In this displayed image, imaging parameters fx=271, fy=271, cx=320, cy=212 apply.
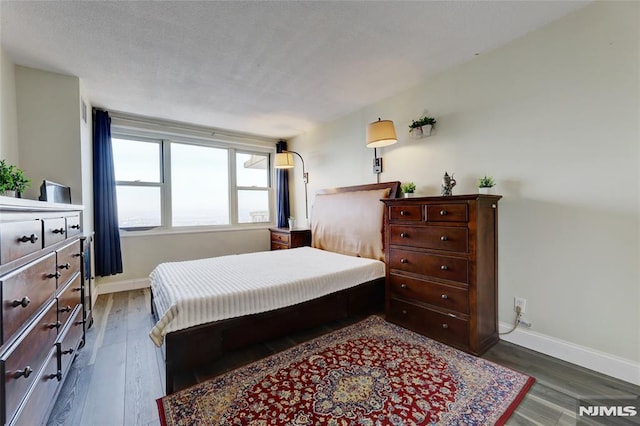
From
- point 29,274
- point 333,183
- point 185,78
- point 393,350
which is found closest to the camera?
point 29,274

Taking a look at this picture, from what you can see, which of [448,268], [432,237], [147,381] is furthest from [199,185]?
[448,268]

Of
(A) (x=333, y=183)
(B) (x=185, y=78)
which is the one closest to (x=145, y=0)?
(B) (x=185, y=78)

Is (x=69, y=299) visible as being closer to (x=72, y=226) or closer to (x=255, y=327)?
(x=72, y=226)

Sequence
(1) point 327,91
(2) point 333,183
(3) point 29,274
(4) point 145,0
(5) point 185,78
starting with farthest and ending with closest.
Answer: (2) point 333,183 → (1) point 327,91 → (5) point 185,78 → (4) point 145,0 → (3) point 29,274

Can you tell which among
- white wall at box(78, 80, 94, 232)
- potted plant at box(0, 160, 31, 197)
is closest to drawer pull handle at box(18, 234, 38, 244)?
potted plant at box(0, 160, 31, 197)

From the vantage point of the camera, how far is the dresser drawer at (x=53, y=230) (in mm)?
1320

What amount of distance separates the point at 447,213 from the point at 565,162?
0.85 metres

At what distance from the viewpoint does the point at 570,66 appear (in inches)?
74.2

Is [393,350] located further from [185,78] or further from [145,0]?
[185,78]

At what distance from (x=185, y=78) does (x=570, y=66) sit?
317cm

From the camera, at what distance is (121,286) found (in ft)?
12.0

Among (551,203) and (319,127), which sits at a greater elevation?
(319,127)

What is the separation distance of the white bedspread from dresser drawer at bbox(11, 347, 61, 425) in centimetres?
42

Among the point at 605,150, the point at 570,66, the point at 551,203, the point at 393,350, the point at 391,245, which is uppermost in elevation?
the point at 570,66
